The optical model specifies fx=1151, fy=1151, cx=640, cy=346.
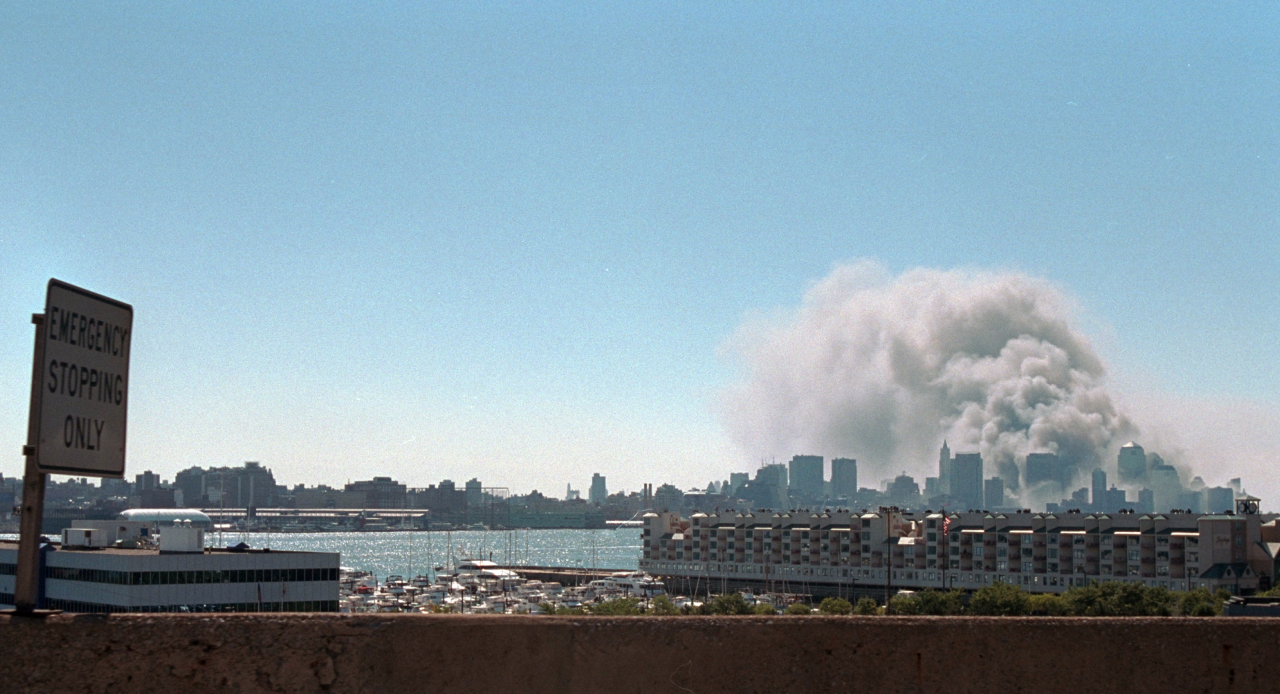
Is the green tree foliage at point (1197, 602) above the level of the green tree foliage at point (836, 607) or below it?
above

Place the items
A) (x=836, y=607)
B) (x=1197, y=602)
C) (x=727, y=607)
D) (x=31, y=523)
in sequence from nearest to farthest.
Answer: (x=31, y=523)
(x=727, y=607)
(x=1197, y=602)
(x=836, y=607)

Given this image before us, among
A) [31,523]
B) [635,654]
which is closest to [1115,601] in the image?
[635,654]

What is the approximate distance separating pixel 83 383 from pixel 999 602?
65.3 metres

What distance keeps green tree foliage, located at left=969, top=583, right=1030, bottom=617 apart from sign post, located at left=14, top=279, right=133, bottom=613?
62.2 meters

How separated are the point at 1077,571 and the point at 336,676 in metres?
93.7

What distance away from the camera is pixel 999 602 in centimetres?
6438

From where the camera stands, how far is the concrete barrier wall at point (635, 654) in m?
4.65

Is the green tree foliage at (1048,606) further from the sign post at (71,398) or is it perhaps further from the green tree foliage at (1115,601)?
the sign post at (71,398)

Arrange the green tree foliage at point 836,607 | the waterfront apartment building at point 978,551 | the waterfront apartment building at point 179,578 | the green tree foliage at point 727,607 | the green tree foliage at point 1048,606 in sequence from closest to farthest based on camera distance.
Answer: the waterfront apartment building at point 179,578, the green tree foliage at point 1048,606, the green tree foliage at point 727,607, the green tree foliage at point 836,607, the waterfront apartment building at point 978,551

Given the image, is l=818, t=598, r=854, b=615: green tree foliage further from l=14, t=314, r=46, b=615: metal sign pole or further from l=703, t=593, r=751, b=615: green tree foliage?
l=14, t=314, r=46, b=615: metal sign pole

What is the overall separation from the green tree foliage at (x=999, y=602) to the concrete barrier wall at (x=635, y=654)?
60095mm

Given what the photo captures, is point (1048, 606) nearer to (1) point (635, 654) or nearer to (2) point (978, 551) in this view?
(2) point (978, 551)

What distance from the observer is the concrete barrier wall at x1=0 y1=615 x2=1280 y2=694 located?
465 centimetres

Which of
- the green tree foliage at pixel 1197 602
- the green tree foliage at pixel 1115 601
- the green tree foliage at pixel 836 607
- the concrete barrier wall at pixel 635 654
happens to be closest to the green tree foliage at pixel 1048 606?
the green tree foliage at pixel 1115 601
